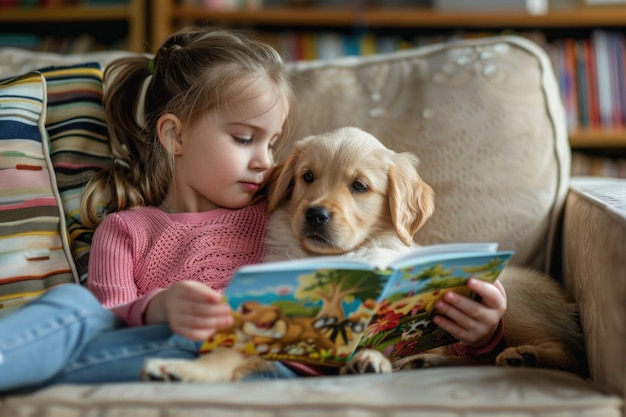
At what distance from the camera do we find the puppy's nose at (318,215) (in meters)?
1.35

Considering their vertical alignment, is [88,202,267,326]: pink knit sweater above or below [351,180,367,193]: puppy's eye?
below

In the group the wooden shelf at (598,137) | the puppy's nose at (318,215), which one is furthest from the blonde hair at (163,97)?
the wooden shelf at (598,137)

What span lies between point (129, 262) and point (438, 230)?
803 mm

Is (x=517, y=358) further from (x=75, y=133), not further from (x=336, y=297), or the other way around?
(x=75, y=133)

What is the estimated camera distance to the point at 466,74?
6.07 ft

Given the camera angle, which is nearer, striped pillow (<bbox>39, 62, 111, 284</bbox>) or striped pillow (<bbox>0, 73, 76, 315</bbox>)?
striped pillow (<bbox>0, 73, 76, 315</bbox>)

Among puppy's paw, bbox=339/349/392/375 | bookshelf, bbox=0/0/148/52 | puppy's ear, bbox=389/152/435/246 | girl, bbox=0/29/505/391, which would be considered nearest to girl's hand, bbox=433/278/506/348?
girl, bbox=0/29/505/391

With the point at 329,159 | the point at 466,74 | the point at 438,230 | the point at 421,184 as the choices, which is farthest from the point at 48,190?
the point at 466,74

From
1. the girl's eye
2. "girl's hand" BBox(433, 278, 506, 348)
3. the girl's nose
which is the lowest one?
"girl's hand" BBox(433, 278, 506, 348)

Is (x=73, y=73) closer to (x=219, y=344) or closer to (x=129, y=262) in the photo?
(x=129, y=262)

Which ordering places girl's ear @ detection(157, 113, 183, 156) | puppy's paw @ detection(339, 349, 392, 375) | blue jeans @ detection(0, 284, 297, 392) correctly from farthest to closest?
girl's ear @ detection(157, 113, 183, 156) → puppy's paw @ detection(339, 349, 392, 375) → blue jeans @ detection(0, 284, 297, 392)

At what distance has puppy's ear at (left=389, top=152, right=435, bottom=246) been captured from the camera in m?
1.44

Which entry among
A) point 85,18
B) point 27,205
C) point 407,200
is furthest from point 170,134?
point 85,18

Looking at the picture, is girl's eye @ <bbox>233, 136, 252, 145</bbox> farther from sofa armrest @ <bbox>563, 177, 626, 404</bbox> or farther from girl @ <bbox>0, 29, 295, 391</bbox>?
sofa armrest @ <bbox>563, 177, 626, 404</bbox>
